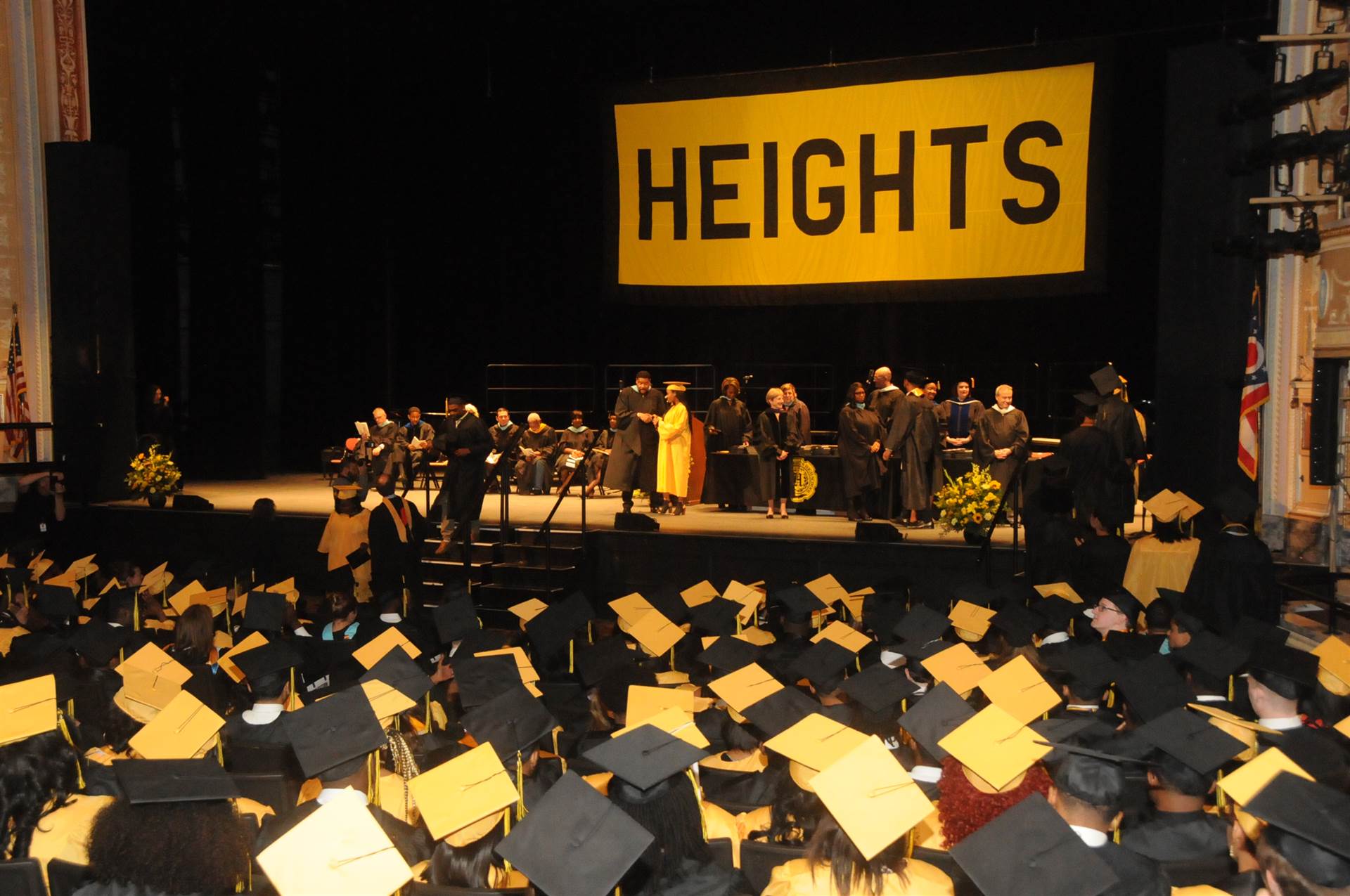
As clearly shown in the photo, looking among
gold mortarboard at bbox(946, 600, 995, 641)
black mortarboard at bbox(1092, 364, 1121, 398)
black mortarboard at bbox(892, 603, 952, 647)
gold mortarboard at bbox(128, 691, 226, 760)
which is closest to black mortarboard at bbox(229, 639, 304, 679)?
gold mortarboard at bbox(128, 691, 226, 760)

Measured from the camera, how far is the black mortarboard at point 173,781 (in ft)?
11.0

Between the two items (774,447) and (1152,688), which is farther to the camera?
(774,447)

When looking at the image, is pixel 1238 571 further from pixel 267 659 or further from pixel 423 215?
pixel 423 215

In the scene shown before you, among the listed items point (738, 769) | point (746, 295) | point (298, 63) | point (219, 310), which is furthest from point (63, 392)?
point (738, 769)

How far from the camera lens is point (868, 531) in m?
9.97

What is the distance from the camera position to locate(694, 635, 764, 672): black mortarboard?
5.77 m

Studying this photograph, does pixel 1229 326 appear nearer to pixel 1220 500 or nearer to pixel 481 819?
pixel 1220 500

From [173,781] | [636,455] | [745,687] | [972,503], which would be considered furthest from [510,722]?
[636,455]

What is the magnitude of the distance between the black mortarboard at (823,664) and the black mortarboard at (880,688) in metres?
Result: 0.21

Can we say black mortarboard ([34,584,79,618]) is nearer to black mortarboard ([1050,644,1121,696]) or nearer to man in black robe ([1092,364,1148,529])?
black mortarboard ([1050,644,1121,696])

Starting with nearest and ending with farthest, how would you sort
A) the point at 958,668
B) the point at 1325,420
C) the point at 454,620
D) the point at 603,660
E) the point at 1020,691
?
the point at 1020,691, the point at 958,668, the point at 603,660, the point at 454,620, the point at 1325,420

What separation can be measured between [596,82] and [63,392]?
6756mm

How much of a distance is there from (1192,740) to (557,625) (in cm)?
371

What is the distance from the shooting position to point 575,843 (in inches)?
135
